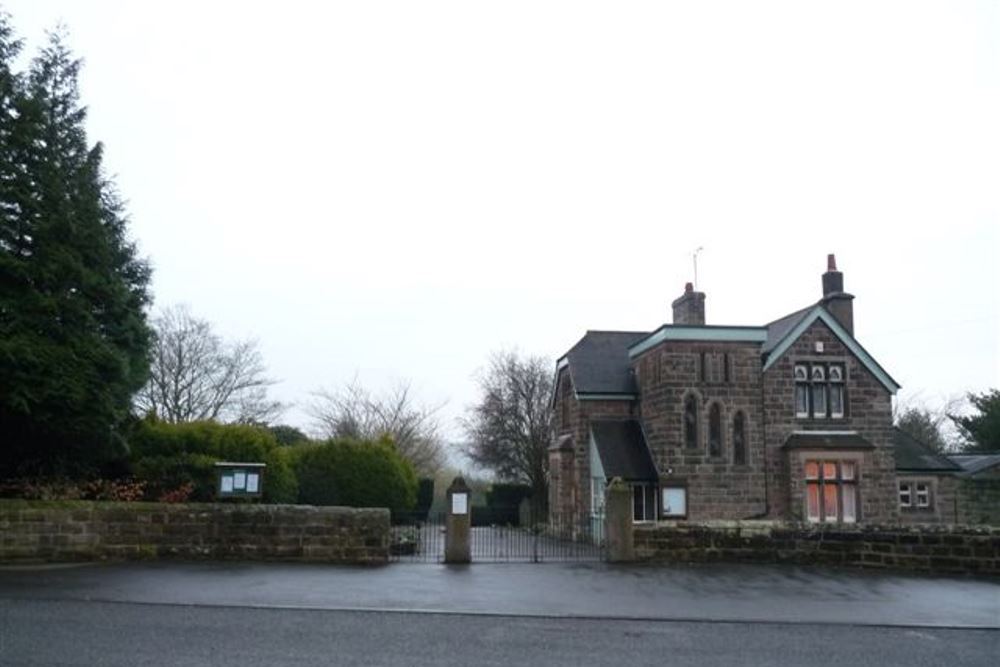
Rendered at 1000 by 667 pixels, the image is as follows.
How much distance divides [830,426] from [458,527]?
1694 cm

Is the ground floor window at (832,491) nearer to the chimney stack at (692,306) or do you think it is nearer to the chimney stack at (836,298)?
the chimney stack at (836,298)

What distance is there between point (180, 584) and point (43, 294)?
7.17 m

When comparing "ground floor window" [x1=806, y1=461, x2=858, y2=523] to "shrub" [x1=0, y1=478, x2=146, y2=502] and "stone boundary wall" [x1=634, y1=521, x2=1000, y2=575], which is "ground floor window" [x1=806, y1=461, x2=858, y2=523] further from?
"shrub" [x1=0, y1=478, x2=146, y2=502]

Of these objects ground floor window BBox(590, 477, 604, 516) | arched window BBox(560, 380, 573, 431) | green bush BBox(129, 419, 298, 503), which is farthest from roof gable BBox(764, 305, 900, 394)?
green bush BBox(129, 419, 298, 503)

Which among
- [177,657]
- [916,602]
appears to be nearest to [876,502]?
[916,602]

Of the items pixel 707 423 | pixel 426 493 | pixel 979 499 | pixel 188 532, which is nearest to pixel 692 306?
pixel 707 423

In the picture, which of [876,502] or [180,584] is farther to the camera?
[876,502]

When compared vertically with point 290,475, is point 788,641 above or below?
below

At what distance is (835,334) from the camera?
28.3 m

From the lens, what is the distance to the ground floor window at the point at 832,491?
88.9ft

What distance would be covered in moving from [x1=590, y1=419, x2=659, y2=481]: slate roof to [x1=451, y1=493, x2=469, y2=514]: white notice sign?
1171 cm

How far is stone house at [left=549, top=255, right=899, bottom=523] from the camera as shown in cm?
2695

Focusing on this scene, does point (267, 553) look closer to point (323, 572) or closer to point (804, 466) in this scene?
point (323, 572)

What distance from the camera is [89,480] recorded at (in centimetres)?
1694
